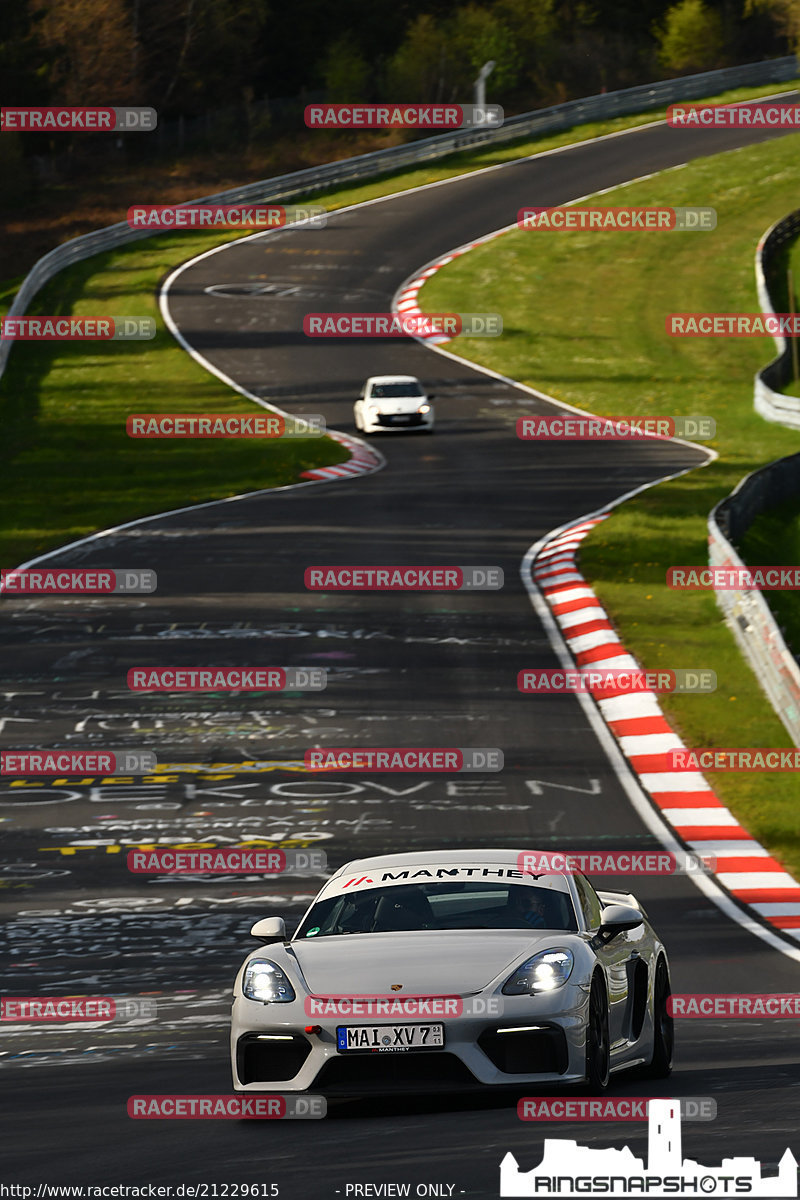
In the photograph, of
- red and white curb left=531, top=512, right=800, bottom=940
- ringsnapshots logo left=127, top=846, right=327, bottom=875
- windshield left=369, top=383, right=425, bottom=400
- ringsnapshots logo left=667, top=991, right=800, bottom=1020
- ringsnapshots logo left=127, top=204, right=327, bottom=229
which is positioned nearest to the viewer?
ringsnapshots logo left=667, top=991, right=800, bottom=1020

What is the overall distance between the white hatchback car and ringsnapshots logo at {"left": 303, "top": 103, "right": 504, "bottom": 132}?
40.8 meters

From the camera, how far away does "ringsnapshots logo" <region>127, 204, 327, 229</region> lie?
6781 cm

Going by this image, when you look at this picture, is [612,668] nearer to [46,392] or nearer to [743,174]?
[46,392]

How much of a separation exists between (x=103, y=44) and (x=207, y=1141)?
81.2 m

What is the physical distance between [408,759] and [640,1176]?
1228 centimetres

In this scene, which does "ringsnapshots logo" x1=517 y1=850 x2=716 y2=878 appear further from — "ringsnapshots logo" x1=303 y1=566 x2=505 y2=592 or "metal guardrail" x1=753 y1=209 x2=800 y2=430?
"metal guardrail" x1=753 y1=209 x2=800 y2=430

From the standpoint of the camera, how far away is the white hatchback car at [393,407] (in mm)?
40938

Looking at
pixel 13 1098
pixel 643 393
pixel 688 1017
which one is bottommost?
pixel 643 393

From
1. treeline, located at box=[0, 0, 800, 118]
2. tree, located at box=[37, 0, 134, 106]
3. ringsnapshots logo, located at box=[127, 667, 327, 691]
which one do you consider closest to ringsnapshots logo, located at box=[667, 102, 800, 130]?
treeline, located at box=[0, 0, 800, 118]

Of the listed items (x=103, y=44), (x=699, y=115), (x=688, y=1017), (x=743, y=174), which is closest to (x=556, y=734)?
(x=688, y=1017)

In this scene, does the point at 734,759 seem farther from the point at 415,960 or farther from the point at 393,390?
the point at 393,390

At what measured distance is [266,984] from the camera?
8.57m

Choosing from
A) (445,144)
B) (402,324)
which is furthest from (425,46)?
(402,324)

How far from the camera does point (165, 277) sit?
197 ft
